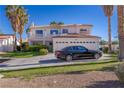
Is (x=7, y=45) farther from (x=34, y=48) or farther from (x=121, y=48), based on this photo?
(x=121, y=48)

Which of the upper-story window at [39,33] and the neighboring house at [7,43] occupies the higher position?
the upper-story window at [39,33]

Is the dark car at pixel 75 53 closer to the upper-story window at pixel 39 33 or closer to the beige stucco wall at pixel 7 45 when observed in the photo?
the upper-story window at pixel 39 33

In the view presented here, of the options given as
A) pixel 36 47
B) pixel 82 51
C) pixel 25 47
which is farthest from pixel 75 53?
pixel 25 47

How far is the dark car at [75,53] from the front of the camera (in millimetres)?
22938

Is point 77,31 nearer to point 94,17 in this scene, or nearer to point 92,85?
point 94,17

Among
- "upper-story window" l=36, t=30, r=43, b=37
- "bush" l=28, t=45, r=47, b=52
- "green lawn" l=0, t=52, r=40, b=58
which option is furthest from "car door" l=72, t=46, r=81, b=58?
"upper-story window" l=36, t=30, r=43, b=37

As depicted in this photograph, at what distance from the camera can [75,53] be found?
23266 mm

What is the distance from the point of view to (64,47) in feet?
76.0

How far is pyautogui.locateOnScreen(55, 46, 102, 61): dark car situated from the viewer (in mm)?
22938

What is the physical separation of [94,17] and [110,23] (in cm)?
184

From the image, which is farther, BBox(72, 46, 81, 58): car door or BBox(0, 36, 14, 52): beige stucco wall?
BBox(0, 36, 14, 52): beige stucco wall

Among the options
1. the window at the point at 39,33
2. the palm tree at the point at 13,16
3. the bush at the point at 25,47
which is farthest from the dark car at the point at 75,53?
the palm tree at the point at 13,16

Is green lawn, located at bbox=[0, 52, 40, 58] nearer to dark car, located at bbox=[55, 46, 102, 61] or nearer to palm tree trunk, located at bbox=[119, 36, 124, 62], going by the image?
dark car, located at bbox=[55, 46, 102, 61]
